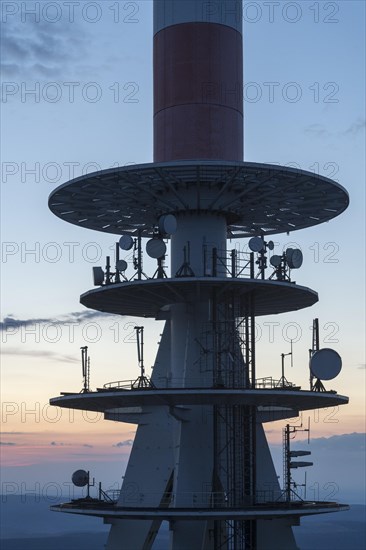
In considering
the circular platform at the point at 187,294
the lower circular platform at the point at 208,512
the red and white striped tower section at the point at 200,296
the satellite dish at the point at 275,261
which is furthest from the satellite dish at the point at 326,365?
the lower circular platform at the point at 208,512

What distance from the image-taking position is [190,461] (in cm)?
5309

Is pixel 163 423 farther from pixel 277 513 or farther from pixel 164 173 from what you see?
pixel 164 173

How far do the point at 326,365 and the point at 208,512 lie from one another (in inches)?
387

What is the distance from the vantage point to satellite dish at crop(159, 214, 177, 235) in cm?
5262

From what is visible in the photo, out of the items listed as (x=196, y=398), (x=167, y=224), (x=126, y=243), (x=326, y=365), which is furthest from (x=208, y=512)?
(x=126, y=243)

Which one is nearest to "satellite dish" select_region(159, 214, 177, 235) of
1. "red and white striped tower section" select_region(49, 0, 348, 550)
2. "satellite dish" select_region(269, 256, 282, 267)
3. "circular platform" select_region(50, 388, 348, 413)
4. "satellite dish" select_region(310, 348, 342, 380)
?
"red and white striped tower section" select_region(49, 0, 348, 550)

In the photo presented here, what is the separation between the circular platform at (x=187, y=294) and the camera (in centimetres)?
5166

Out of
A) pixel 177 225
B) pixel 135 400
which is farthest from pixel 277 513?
pixel 177 225

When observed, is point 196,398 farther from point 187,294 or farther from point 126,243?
point 126,243

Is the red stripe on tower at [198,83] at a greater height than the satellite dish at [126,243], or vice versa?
the red stripe on tower at [198,83]

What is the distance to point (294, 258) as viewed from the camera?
5556 centimetres

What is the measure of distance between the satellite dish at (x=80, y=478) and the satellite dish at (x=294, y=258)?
15.2m

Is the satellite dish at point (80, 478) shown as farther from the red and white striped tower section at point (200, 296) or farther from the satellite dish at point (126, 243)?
the satellite dish at point (126, 243)

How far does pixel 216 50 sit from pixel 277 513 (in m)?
23.3
